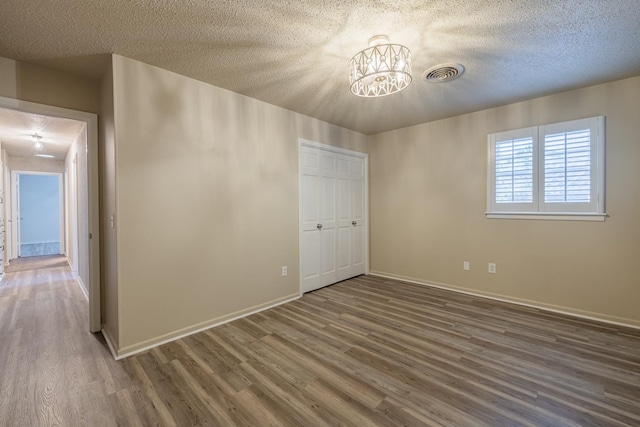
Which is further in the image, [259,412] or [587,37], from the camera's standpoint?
[587,37]

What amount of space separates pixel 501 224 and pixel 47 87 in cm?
500

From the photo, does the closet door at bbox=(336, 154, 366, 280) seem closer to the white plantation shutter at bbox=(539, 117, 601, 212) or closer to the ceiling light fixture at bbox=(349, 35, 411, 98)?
the ceiling light fixture at bbox=(349, 35, 411, 98)

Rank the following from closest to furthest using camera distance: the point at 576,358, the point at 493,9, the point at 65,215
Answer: the point at 493,9 < the point at 576,358 < the point at 65,215

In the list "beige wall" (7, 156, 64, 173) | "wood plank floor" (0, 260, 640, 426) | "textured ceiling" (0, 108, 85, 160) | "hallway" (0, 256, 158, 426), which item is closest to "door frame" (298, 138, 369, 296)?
"wood plank floor" (0, 260, 640, 426)

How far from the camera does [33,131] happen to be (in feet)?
13.6

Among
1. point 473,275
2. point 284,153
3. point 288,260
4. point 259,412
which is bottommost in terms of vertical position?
point 259,412

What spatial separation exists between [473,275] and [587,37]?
9.03ft

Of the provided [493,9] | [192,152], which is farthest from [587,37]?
[192,152]

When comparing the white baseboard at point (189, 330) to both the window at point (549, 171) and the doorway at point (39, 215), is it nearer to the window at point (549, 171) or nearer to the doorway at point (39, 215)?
the window at point (549, 171)

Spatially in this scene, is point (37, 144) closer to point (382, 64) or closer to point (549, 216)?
point (382, 64)

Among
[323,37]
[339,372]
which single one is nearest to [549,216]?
[339,372]

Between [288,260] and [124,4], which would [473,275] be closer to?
[288,260]

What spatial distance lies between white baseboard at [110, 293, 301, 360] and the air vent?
298cm

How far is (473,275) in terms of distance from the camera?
3.75 metres
